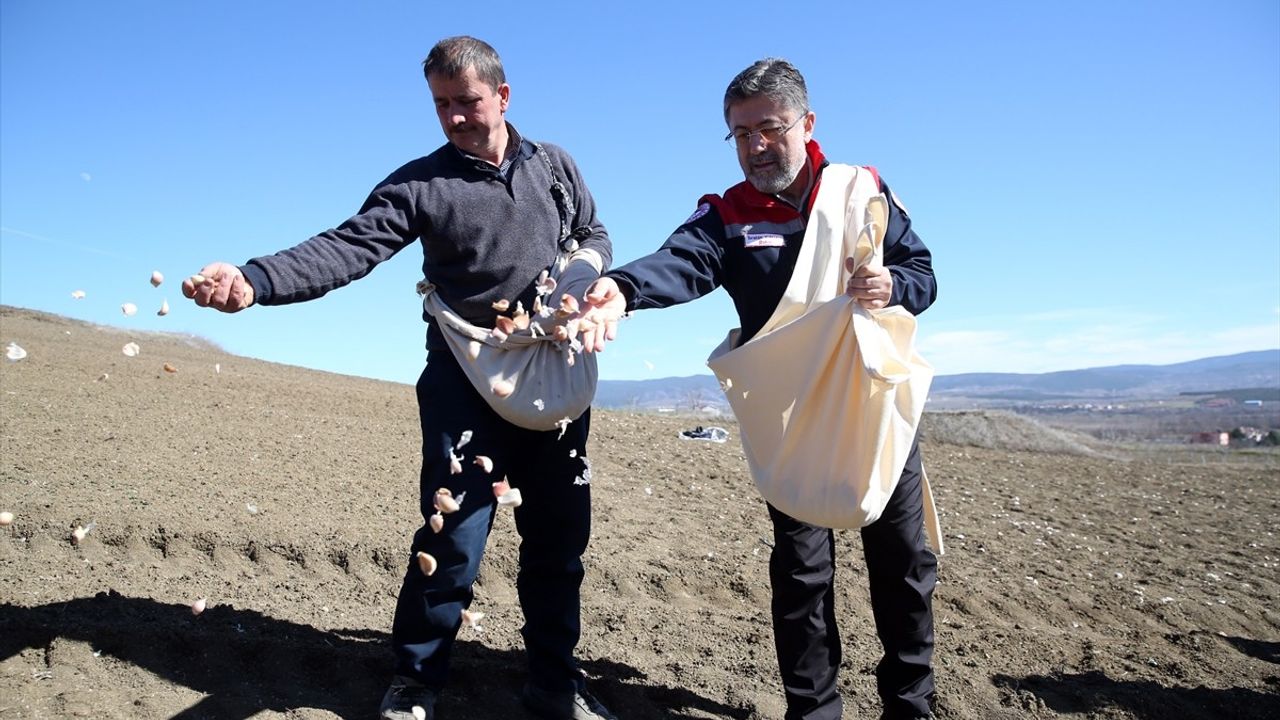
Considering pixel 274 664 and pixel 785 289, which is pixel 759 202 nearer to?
pixel 785 289

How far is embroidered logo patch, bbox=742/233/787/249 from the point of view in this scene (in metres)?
3.05

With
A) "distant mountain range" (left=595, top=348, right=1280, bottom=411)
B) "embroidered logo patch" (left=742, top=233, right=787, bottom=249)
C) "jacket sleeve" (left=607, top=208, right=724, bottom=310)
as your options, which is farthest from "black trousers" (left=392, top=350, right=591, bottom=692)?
"distant mountain range" (left=595, top=348, right=1280, bottom=411)

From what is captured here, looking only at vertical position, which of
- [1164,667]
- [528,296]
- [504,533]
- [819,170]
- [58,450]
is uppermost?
[819,170]

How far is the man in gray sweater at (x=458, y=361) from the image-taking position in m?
2.97

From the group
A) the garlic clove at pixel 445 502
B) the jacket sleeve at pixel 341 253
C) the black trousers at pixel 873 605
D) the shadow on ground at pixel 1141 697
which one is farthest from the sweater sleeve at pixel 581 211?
the shadow on ground at pixel 1141 697

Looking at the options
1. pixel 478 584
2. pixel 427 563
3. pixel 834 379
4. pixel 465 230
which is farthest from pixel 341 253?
pixel 478 584

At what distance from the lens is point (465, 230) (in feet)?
9.96

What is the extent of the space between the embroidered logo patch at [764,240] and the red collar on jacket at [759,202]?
0.06 m

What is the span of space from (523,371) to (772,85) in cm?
119

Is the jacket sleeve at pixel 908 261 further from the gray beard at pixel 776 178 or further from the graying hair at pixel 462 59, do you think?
the graying hair at pixel 462 59

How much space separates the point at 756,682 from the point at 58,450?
4714 mm

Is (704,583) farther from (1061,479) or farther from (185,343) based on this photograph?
(185,343)

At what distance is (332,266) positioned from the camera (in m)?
2.84

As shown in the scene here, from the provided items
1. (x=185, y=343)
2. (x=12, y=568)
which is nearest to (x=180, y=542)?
(x=12, y=568)
